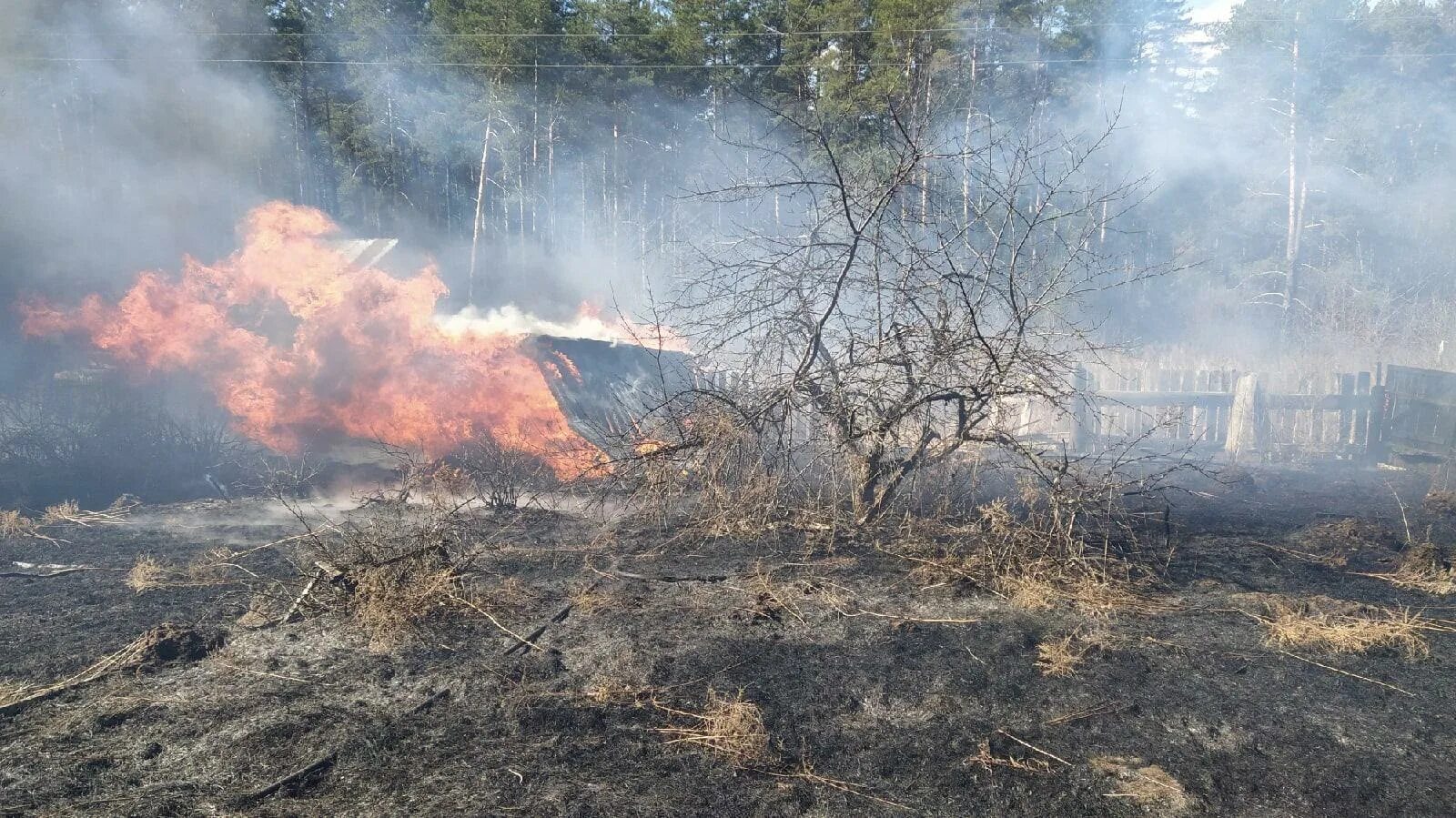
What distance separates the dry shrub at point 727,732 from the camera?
3969 millimetres

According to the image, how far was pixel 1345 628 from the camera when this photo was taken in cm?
535

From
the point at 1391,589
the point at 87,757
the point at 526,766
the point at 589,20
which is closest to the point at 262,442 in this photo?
the point at 87,757

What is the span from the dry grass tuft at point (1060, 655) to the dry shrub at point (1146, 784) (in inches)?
36.0

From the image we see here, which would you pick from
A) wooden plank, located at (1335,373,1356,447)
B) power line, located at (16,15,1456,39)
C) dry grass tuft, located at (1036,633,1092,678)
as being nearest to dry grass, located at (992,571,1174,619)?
dry grass tuft, located at (1036,633,1092,678)

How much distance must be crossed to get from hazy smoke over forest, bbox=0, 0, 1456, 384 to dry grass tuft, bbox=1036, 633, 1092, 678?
1480cm

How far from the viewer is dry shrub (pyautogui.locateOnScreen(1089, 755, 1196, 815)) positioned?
3615mm

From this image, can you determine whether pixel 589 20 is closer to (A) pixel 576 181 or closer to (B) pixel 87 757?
(A) pixel 576 181

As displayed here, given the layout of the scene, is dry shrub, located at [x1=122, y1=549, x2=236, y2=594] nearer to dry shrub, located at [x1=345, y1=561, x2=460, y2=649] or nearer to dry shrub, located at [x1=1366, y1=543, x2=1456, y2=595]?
dry shrub, located at [x1=345, y1=561, x2=460, y2=649]

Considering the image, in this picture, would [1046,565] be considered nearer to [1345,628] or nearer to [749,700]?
[1345,628]

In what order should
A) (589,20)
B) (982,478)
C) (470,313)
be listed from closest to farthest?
1. (982,478)
2. (470,313)
3. (589,20)

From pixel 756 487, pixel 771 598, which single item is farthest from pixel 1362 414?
pixel 771 598

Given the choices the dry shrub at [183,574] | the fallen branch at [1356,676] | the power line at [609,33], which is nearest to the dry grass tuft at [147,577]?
the dry shrub at [183,574]

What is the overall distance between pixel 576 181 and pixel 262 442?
788 inches

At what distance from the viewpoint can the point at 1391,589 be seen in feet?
21.1
